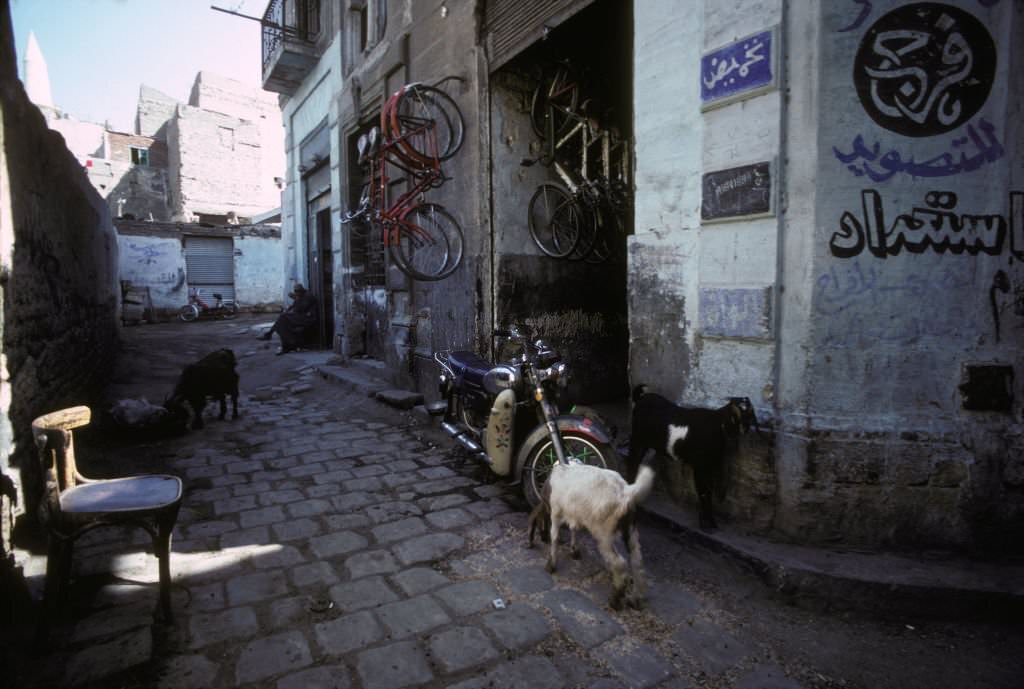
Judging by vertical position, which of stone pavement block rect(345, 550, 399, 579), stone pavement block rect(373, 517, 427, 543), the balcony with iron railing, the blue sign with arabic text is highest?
the balcony with iron railing

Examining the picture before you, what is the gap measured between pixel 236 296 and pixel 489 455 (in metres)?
21.4

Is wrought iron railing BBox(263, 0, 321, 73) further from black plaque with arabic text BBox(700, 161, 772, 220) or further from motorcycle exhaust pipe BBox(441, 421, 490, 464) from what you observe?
black plaque with arabic text BBox(700, 161, 772, 220)

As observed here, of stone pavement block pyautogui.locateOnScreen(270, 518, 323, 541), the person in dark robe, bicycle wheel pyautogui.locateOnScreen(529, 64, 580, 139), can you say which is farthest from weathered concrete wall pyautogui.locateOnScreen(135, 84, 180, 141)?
stone pavement block pyautogui.locateOnScreen(270, 518, 323, 541)

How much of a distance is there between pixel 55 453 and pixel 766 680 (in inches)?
136

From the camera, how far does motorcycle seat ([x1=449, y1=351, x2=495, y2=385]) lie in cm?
480

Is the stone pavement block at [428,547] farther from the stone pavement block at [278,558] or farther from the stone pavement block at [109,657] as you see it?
the stone pavement block at [109,657]

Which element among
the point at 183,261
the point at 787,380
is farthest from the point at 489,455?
the point at 183,261

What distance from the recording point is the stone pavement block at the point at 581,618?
265 centimetres

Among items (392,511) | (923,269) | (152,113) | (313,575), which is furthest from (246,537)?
(152,113)

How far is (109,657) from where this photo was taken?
2.42m

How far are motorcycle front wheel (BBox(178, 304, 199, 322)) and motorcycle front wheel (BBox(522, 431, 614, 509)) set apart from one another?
20370mm

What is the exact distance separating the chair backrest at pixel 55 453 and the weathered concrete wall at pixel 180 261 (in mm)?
20707

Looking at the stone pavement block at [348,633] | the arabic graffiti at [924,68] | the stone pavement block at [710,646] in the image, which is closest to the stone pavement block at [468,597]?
the stone pavement block at [348,633]

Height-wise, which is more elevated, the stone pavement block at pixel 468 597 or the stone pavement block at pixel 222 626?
the stone pavement block at pixel 222 626
